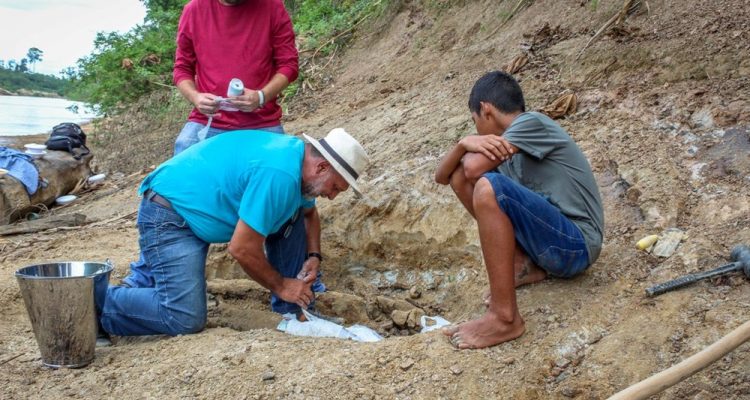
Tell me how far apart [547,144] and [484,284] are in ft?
3.98

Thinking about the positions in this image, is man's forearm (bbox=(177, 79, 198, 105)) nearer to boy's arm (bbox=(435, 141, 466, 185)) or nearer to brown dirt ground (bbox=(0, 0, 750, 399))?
brown dirt ground (bbox=(0, 0, 750, 399))

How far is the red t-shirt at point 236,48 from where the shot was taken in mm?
4496

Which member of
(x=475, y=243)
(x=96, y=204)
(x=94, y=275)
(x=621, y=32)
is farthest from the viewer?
(x=96, y=204)

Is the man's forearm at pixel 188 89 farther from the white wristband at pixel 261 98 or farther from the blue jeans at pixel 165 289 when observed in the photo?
the blue jeans at pixel 165 289

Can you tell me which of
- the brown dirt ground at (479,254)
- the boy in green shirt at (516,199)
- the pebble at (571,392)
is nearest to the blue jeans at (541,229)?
the boy in green shirt at (516,199)

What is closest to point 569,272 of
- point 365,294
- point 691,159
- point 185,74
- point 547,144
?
point 547,144

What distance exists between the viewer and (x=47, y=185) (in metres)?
7.89

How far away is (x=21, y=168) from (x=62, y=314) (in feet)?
14.8

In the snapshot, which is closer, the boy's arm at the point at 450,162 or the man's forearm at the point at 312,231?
the boy's arm at the point at 450,162

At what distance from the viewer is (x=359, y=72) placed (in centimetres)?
856

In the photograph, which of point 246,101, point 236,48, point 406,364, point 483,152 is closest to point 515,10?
point 236,48

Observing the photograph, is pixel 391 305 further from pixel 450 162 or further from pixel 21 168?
pixel 21 168

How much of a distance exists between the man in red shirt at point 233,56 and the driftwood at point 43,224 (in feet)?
8.44

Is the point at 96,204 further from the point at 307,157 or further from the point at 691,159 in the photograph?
the point at 691,159
